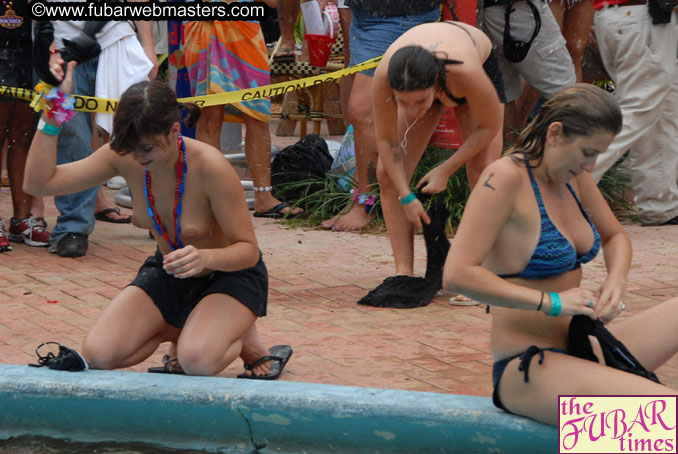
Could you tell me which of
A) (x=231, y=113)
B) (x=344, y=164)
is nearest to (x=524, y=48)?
(x=344, y=164)

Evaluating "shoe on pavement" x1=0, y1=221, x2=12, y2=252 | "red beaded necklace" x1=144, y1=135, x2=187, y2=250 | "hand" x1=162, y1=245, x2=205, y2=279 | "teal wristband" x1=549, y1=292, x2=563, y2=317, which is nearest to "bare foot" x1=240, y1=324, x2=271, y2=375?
"red beaded necklace" x1=144, y1=135, x2=187, y2=250

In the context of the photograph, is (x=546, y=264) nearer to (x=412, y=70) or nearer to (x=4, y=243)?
(x=412, y=70)

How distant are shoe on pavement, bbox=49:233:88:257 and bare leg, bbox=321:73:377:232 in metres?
1.67

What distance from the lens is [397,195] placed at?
532 centimetres

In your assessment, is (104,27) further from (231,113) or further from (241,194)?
(241,194)

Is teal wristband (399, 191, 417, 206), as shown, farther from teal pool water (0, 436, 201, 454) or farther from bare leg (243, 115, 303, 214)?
bare leg (243, 115, 303, 214)

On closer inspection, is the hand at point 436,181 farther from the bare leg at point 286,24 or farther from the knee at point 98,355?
the bare leg at point 286,24

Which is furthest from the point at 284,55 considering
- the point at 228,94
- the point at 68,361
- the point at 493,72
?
the point at 68,361

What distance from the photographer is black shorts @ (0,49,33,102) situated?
6176 millimetres

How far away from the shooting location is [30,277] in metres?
5.57

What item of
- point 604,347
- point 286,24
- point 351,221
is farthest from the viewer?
point 286,24

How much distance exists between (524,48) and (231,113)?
7.42 ft

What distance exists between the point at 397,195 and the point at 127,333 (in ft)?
6.57

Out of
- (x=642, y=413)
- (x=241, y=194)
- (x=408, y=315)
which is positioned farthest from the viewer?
(x=408, y=315)
